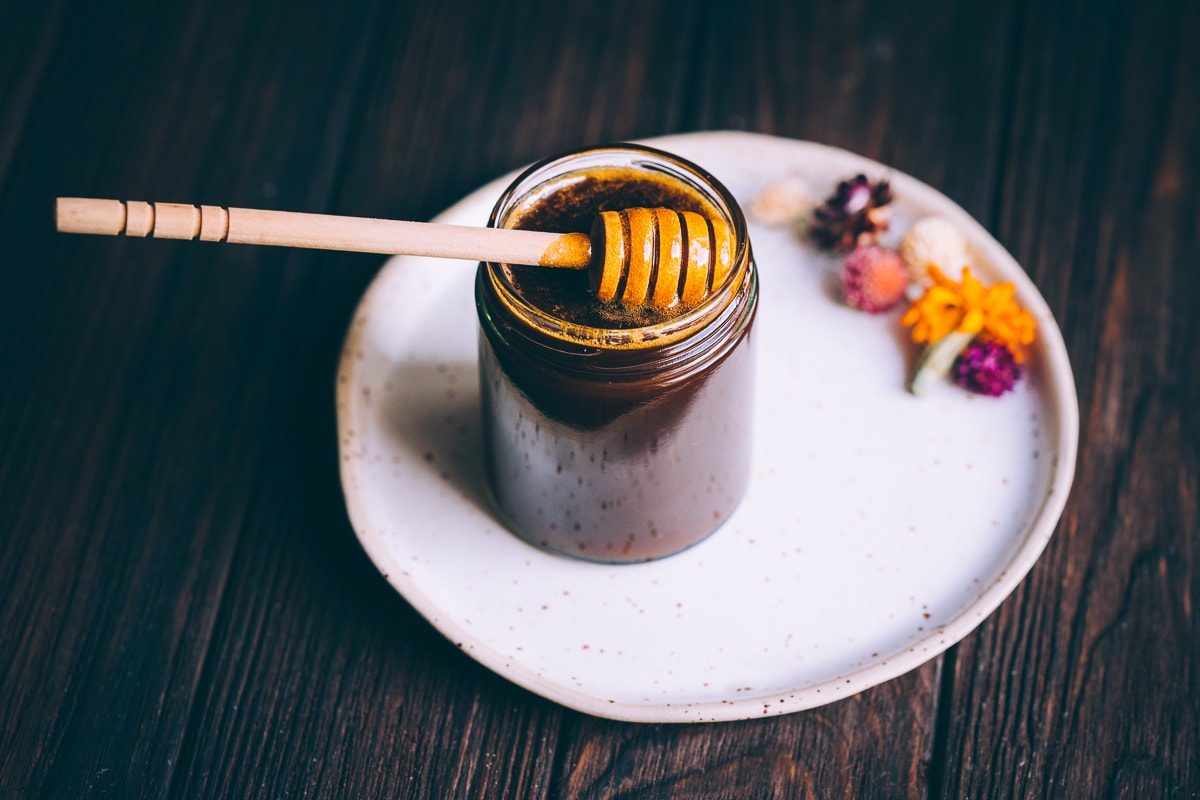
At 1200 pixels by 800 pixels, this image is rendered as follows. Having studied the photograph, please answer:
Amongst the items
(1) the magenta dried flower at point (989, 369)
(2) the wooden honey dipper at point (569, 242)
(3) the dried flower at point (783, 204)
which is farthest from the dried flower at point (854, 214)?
(2) the wooden honey dipper at point (569, 242)

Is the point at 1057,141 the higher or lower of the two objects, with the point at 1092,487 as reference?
higher

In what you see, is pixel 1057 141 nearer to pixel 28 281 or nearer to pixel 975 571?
pixel 975 571

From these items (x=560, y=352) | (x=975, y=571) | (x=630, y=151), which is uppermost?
(x=630, y=151)

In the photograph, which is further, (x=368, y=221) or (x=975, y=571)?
(x=975, y=571)

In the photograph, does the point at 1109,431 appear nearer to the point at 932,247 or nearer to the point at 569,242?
the point at 932,247

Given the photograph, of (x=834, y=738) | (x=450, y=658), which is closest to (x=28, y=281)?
(x=450, y=658)

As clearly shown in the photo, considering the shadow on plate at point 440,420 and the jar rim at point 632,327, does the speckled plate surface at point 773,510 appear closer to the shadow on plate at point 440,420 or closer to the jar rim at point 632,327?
the shadow on plate at point 440,420

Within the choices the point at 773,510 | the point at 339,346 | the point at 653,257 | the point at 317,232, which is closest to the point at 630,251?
the point at 653,257

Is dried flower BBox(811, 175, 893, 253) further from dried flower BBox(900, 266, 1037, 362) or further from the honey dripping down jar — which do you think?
the honey dripping down jar
